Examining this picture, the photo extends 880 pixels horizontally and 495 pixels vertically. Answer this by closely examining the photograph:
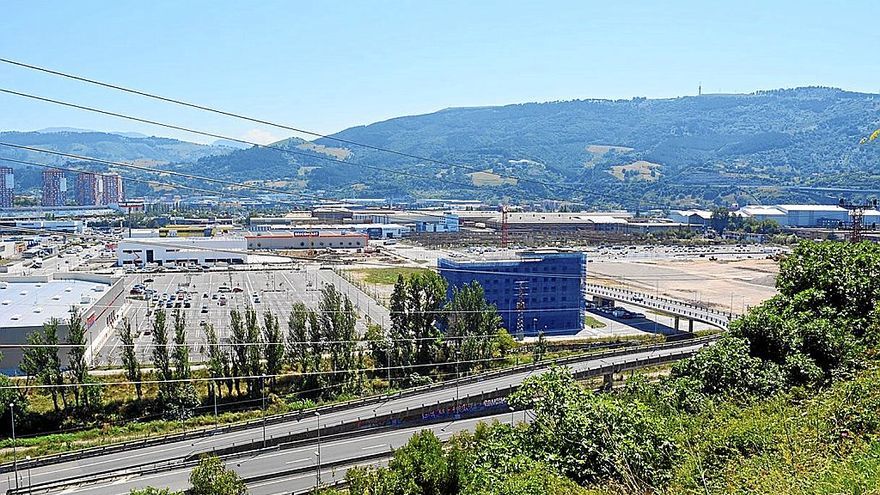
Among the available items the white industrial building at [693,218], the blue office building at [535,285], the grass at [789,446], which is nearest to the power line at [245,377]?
the blue office building at [535,285]

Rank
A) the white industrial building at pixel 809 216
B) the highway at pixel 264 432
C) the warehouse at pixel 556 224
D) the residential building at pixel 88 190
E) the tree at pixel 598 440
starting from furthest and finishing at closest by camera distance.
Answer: the residential building at pixel 88 190, the white industrial building at pixel 809 216, the warehouse at pixel 556 224, the highway at pixel 264 432, the tree at pixel 598 440

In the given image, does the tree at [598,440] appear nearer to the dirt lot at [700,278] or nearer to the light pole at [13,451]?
the light pole at [13,451]

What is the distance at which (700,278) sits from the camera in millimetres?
21828

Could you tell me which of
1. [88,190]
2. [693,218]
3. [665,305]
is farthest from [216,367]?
[88,190]

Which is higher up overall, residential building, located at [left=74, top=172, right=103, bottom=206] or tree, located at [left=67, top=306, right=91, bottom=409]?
residential building, located at [left=74, top=172, right=103, bottom=206]

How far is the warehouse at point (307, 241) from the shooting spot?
25.7 meters

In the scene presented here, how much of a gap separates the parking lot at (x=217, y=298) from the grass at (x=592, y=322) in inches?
193

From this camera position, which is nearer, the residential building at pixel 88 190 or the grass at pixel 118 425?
the grass at pixel 118 425

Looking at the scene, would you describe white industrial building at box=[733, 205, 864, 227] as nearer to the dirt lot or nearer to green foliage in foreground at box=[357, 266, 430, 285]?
the dirt lot

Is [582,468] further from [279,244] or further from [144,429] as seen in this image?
[279,244]

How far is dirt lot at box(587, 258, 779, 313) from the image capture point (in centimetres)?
1844

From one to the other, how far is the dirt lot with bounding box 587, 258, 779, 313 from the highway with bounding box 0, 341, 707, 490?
29.6ft

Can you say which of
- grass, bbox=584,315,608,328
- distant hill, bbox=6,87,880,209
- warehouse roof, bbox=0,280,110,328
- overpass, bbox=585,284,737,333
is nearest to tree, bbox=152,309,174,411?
warehouse roof, bbox=0,280,110,328

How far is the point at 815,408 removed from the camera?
336cm
